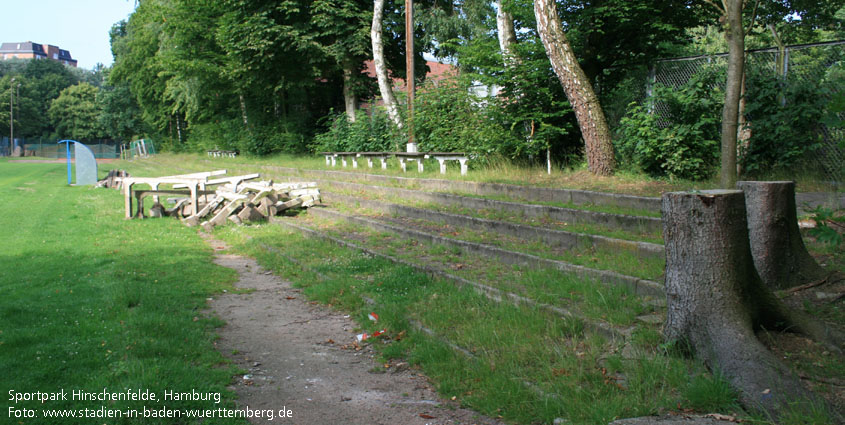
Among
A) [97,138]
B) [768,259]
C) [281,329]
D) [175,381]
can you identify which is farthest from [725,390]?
[97,138]

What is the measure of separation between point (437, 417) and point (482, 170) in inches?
361

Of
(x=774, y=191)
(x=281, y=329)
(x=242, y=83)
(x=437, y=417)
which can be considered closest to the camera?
(x=437, y=417)

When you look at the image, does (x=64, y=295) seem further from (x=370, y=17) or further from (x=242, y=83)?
(x=242, y=83)

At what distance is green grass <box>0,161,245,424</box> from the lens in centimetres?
409

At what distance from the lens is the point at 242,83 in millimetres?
26422

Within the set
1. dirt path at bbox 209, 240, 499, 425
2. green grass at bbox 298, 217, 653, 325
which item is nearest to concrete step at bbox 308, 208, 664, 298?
green grass at bbox 298, 217, 653, 325

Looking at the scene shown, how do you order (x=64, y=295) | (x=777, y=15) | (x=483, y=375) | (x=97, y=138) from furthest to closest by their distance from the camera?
(x=97, y=138), (x=777, y=15), (x=64, y=295), (x=483, y=375)

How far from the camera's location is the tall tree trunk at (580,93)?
1029 centimetres

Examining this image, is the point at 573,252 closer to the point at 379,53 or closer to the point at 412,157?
the point at 412,157

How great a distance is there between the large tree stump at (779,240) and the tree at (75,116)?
93.1 m

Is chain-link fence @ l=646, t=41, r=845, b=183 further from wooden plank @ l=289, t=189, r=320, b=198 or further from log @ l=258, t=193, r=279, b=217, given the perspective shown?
log @ l=258, t=193, r=279, b=217

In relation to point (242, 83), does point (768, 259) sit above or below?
below

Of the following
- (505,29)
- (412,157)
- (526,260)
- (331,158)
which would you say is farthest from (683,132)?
(331,158)

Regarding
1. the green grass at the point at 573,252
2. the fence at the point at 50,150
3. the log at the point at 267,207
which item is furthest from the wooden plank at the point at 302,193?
the fence at the point at 50,150
